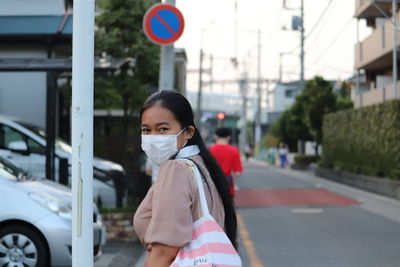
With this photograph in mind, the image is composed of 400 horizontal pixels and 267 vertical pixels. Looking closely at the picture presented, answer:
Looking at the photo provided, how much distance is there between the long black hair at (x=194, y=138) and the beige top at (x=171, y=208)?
163mm

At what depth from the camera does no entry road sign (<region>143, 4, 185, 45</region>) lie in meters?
8.11

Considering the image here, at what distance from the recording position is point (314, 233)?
36.1ft

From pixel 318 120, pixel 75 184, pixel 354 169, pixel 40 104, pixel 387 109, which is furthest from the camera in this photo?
pixel 318 120

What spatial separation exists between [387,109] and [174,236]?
18.1 meters

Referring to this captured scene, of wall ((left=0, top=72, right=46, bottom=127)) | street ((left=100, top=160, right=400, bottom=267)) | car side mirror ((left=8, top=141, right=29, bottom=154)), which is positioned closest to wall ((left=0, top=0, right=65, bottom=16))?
wall ((left=0, top=72, right=46, bottom=127))

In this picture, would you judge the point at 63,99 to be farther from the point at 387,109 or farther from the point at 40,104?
the point at 387,109

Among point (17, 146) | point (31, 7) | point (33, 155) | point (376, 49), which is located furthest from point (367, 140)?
point (17, 146)

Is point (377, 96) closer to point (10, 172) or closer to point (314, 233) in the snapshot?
point (314, 233)

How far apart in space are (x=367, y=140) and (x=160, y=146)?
67.3 ft

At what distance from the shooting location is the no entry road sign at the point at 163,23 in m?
8.11

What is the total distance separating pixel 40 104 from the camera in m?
18.0

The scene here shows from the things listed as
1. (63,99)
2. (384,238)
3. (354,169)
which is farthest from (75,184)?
(354,169)

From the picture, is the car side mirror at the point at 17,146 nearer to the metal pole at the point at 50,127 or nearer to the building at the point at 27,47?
the metal pole at the point at 50,127

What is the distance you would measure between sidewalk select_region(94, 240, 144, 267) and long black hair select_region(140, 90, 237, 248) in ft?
18.7
